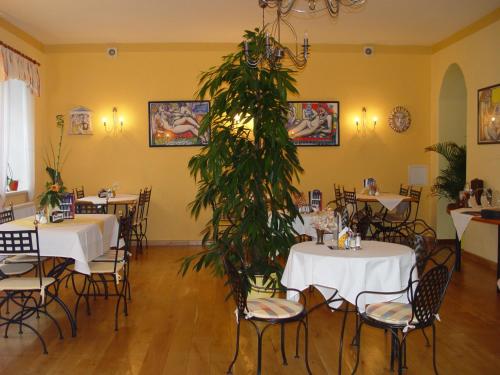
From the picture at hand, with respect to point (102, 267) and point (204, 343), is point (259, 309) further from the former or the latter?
point (102, 267)

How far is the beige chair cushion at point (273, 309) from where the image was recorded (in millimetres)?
3488

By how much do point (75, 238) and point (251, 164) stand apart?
1.64 meters

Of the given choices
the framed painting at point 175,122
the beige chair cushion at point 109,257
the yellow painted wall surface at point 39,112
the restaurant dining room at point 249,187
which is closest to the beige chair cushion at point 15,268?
the restaurant dining room at point 249,187

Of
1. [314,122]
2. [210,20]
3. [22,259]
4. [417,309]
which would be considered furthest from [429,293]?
[314,122]

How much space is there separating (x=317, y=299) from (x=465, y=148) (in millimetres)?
4456

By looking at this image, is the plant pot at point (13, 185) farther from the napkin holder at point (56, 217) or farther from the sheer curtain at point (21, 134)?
the napkin holder at point (56, 217)

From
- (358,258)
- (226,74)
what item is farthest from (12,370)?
(226,74)

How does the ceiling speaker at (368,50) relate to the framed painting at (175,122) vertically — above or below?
above

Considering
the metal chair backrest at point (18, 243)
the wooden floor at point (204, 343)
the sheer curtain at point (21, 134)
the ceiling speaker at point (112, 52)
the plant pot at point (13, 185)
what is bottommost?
the wooden floor at point (204, 343)

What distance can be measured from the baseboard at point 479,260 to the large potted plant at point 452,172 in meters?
0.85

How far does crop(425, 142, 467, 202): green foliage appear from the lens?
848cm

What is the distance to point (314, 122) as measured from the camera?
30.3 feet

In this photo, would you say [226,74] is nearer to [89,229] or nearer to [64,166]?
[89,229]

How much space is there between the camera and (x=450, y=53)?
860 centimetres
